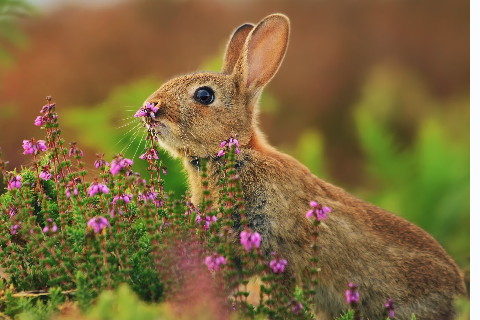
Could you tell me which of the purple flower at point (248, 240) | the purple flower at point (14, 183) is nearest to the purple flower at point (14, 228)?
the purple flower at point (14, 183)

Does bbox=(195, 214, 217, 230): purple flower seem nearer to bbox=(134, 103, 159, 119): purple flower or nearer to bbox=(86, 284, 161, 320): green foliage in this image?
bbox=(134, 103, 159, 119): purple flower

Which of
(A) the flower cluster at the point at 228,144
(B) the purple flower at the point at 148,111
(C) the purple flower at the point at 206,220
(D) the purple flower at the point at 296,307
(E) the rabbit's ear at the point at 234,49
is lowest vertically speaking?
(D) the purple flower at the point at 296,307

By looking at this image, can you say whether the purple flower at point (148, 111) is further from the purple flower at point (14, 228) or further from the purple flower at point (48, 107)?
the purple flower at point (14, 228)

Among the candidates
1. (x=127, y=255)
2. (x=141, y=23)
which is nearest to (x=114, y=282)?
(x=127, y=255)

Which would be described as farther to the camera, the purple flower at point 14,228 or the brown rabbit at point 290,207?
the brown rabbit at point 290,207

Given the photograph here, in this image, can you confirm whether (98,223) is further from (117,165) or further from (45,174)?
(45,174)

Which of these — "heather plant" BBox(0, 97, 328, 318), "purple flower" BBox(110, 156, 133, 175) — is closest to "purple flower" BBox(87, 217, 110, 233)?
"heather plant" BBox(0, 97, 328, 318)

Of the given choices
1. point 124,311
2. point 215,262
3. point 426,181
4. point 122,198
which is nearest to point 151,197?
point 122,198
